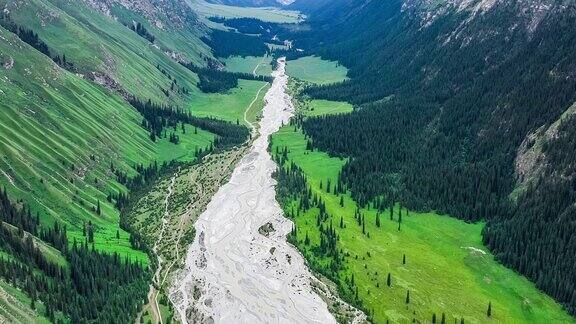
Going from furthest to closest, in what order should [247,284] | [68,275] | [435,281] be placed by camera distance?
1. [435,281]
2. [247,284]
3. [68,275]

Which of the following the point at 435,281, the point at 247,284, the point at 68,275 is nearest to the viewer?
the point at 68,275

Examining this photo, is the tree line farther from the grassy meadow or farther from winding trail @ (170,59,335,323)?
the grassy meadow

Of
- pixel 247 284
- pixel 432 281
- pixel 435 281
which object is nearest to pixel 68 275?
pixel 247 284

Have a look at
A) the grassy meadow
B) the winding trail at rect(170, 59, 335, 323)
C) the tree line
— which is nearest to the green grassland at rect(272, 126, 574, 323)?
the grassy meadow

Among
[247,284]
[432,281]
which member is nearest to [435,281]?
[432,281]

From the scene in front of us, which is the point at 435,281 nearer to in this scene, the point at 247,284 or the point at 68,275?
the point at 247,284

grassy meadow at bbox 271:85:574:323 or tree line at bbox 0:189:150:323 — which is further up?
grassy meadow at bbox 271:85:574:323

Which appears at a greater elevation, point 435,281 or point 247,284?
point 435,281

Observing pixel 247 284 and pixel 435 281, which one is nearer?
pixel 247 284

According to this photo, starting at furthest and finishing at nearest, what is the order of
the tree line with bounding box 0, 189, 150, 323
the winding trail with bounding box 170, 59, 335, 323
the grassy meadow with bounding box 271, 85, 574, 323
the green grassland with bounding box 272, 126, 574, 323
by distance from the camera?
the green grassland with bounding box 272, 126, 574, 323 < the grassy meadow with bounding box 271, 85, 574, 323 < the winding trail with bounding box 170, 59, 335, 323 < the tree line with bounding box 0, 189, 150, 323

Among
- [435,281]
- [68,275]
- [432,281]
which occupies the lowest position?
[68,275]

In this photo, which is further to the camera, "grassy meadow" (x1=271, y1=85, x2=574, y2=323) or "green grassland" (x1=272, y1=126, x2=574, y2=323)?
"green grassland" (x1=272, y1=126, x2=574, y2=323)

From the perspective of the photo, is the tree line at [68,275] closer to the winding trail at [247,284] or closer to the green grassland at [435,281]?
the winding trail at [247,284]
